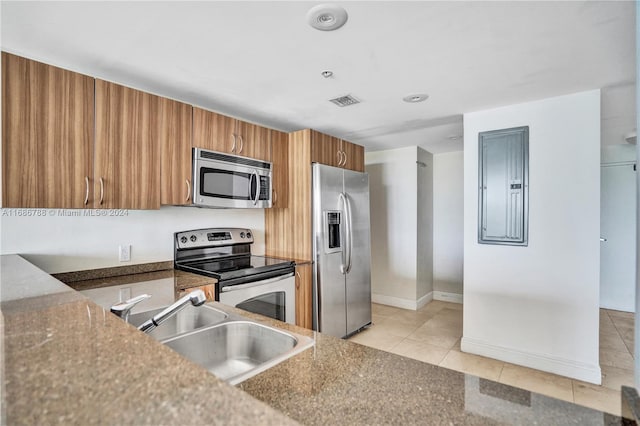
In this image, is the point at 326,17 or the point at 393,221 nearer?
the point at 326,17

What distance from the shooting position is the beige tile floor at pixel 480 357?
7.91 feet

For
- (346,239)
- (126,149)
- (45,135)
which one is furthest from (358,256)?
(45,135)

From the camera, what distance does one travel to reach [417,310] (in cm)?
447

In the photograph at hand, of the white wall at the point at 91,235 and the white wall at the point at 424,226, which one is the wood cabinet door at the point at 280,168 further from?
the white wall at the point at 424,226

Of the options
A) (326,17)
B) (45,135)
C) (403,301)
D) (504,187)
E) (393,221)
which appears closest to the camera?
(326,17)

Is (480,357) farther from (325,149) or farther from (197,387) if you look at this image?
(197,387)

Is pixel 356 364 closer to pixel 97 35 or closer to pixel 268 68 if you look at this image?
pixel 268 68

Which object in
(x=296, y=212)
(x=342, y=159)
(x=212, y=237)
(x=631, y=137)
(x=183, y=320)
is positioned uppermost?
(x=631, y=137)

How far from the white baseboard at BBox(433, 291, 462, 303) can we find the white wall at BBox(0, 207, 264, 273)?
3691mm

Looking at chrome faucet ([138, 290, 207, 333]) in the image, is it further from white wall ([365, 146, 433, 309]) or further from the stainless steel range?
white wall ([365, 146, 433, 309])

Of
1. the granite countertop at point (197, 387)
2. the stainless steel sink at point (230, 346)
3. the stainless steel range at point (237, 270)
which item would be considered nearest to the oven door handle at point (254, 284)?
the stainless steel range at point (237, 270)

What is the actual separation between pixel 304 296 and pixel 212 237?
1.03 m

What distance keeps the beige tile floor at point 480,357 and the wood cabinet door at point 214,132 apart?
2356mm

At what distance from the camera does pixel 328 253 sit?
323cm
